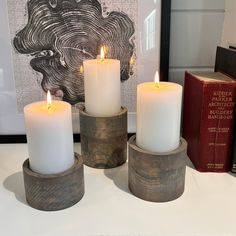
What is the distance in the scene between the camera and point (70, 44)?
62cm

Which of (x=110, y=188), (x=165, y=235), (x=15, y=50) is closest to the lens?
(x=165, y=235)

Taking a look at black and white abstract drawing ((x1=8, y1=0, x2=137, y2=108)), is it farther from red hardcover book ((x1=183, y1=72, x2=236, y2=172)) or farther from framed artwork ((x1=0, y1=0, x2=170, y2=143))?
red hardcover book ((x1=183, y1=72, x2=236, y2=172))

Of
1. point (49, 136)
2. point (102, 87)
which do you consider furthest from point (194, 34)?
point (49, 136)

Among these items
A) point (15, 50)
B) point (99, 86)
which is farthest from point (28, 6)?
point (99, 86)

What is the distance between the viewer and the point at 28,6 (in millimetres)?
592

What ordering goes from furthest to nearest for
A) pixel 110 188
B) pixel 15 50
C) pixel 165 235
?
pixel 15 50, pixel 110 188, pixel 165 235

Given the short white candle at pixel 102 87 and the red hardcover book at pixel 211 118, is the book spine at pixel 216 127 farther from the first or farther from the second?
the short white candle at pixel 102 87

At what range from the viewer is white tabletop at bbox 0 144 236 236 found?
41 cm

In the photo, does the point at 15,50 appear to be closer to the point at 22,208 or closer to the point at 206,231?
the point at 22,208

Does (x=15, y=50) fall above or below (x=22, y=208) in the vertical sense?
above

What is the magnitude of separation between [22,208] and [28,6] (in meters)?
0.37

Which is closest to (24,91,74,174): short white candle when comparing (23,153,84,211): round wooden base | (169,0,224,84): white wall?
(23,153,84,211): round wooden base

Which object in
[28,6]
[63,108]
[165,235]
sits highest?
[28,6]

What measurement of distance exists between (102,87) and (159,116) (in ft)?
0.44
